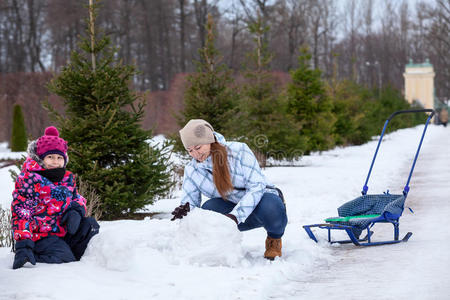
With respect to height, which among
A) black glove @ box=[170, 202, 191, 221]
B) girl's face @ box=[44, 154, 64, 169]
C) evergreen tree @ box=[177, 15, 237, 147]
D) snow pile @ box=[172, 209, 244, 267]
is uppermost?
evergreen tree @ box=[177, 15, 237, 147]

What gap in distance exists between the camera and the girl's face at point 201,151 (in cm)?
480

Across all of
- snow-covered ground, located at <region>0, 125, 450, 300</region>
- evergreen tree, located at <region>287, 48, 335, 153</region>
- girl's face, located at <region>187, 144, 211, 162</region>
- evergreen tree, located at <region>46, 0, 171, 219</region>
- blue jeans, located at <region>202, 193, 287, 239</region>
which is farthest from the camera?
evergreen tree, located at <region>287, 48, 335, 153</region>

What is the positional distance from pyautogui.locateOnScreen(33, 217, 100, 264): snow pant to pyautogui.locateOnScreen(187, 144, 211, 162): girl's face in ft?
3.54

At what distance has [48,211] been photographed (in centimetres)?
461

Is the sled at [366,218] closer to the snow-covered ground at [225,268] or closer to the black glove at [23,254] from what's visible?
the snow-covered ground at [225,268]

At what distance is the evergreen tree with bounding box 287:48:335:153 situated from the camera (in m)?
Result: 17.5

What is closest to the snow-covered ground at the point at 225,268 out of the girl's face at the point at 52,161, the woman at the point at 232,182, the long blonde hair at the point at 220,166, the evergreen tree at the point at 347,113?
the woman at the point at 232,182

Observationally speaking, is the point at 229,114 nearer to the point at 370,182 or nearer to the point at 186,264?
the point at 370,182

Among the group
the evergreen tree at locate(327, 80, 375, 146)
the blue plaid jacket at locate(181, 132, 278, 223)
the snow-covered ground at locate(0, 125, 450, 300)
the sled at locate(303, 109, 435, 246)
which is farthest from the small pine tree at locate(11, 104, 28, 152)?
the blue plaid jacket at locate(181, 132, 278, 223)

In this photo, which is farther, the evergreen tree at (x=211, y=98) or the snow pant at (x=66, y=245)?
the evergreen tree at (x=211, y=98)

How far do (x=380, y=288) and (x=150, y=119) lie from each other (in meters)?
27.3

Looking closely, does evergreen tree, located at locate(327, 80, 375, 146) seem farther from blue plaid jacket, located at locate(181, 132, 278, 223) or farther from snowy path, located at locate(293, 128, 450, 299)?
blue plaid jacket, located at locate(181, 132, 278, 223)

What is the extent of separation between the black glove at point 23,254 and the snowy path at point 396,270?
208 centimetres

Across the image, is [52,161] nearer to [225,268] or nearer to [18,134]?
[225,268]
